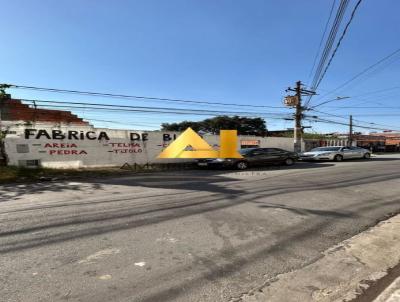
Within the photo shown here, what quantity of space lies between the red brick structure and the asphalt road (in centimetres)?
1585

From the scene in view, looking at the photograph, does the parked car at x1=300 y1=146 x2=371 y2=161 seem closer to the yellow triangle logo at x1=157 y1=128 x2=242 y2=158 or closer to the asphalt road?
the yellow triangle logo at x1=157 y1=128 x2=242 y2=158

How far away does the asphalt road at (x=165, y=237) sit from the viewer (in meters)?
3.78

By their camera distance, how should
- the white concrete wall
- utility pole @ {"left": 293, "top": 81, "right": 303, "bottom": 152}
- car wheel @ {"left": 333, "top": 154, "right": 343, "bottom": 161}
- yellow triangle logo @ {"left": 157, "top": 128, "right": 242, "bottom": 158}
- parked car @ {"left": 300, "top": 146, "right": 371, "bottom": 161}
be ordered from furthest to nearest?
1. utility pole @ {"left": 293, "top": 81, "right": 303, "bottom": 152}
2. car wheel @ {"left": 333, "top": 154, "right": 343, "bottom": 161}
3. parked car @ {"left": 300, "top": 146, "right": 371, "bottom": 161}
4. yellow triangle logo @ {"left": 157, "top": 128, "right": 242, "bottom": 158}
5. the white concrete wall

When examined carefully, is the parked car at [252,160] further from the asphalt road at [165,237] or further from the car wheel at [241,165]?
the asphalt road at [165,237]

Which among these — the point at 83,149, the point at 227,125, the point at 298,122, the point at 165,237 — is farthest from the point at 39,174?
the point at 227,125

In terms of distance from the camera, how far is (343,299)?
11.8ft

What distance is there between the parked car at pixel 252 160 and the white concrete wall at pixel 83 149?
9.27 feet

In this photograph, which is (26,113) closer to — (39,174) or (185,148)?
(39,174)

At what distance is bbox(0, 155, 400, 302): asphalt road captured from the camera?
12.4 feet

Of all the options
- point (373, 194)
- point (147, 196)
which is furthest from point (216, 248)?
point (373, 194)

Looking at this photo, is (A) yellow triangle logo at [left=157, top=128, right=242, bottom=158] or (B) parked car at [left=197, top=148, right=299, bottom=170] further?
(A) yellow triangle logo at [left=157, top=128, right=242, bottom=158]

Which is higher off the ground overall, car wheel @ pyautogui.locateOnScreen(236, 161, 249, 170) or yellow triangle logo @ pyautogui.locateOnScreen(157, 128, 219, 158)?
yellow triangle logo @ pyautogui.locateOnScreen(157, 128, 219, 158)

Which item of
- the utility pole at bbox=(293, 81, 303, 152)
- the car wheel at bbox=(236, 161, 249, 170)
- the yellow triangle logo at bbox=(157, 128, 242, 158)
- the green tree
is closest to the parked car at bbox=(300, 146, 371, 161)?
the utility pole at bbox=(293, 81, 303, 152)

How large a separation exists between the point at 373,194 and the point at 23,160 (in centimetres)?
1534
